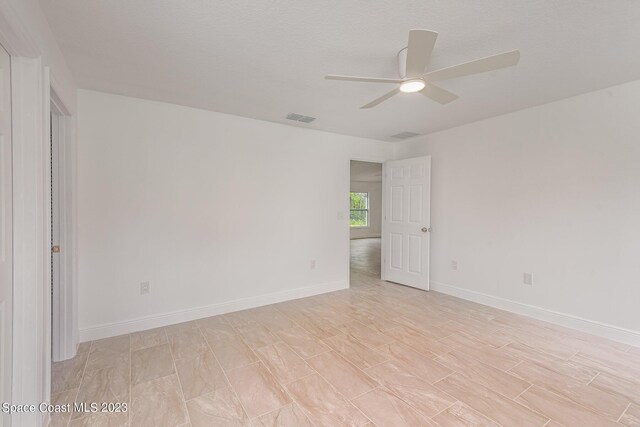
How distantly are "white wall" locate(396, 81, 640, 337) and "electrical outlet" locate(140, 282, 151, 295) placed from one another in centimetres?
385

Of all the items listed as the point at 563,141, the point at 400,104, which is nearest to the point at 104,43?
the point at 400,104

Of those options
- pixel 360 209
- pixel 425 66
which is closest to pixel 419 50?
pixel 425 66

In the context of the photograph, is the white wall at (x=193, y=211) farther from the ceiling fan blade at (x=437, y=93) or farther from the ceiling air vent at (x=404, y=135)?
the ceiling fan blade at (x=437, y=93)

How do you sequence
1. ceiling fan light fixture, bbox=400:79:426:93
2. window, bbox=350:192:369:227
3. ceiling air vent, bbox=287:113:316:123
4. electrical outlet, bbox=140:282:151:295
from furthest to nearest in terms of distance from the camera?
window, bbox=350:192:369:227
ceiling air vent, bbox=287:113:316:123
electrical outlet, bbox=140:282:151:295
ceiling fan light fixture, bbox=400:79:426:93

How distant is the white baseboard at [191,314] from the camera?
274 centimetres

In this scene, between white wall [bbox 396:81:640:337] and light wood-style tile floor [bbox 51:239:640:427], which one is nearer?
light wood-style tile floor [bbox 51:239:640:427]

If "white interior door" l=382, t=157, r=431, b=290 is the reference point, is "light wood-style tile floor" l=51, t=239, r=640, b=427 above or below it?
below

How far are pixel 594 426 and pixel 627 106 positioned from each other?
2738 millimetres

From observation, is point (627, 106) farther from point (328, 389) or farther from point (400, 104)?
point (328, 389)

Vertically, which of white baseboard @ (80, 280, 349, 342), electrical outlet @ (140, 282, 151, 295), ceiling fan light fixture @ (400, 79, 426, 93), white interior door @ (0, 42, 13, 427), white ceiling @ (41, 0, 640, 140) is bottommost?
white baseboard @ (80, 280, 349, 342)

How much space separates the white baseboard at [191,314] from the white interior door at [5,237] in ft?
5.03

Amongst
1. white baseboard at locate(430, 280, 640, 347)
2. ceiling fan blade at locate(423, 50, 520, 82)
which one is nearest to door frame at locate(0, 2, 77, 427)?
ceiling fan blade at locate(423, 50, 520, 82)

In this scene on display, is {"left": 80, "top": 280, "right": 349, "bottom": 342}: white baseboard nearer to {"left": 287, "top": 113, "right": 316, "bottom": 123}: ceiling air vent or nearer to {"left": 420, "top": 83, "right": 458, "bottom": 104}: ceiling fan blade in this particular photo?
{"left": 287, "top": 113, "right": 316, "bottom": 123}: ceiling air vent

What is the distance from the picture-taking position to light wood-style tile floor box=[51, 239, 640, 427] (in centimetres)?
174
